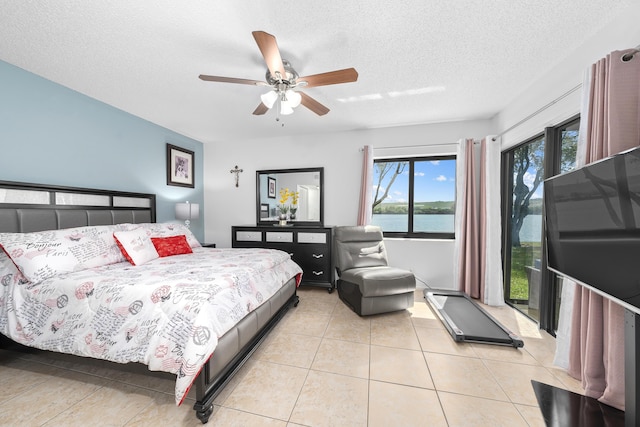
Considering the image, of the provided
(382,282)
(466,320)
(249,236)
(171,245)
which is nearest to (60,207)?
(171,245)

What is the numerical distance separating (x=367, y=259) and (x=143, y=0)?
3.11 m

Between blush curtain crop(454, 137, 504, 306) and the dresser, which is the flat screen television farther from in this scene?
the dresser

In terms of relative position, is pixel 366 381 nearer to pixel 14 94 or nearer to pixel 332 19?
pixel 332 19

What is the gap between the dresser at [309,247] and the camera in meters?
3.53

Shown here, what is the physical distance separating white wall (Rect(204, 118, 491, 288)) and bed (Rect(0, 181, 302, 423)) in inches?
76.0

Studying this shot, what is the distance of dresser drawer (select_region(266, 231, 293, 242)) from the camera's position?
365cm

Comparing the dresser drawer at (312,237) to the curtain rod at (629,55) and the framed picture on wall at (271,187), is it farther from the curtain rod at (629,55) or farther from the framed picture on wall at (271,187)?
the curtain rod at (629,55)

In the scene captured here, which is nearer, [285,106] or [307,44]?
[307,44]

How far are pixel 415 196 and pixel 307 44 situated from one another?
273 cm

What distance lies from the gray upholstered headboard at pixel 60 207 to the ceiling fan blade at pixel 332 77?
264 cm

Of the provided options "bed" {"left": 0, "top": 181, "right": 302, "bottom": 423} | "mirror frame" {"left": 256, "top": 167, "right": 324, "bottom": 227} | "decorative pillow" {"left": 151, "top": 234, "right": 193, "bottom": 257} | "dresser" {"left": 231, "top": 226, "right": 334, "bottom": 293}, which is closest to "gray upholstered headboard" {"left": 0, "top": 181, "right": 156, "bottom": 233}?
"bed" {"left": 0, "top": 181, "right": 302, "bottom": 423}

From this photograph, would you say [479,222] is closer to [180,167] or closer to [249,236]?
[249,236]

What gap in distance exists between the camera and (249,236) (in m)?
3.83

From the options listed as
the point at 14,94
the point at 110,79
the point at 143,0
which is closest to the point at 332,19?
the point at 143,0
